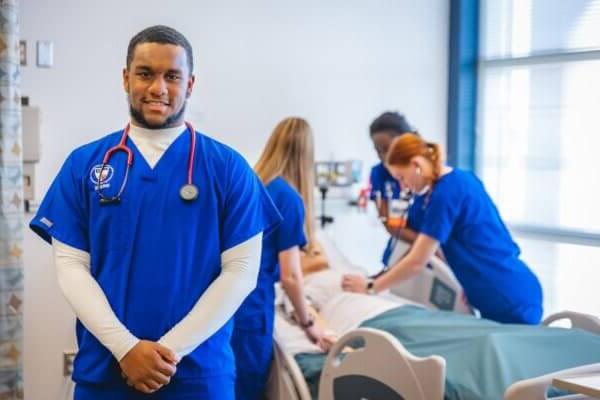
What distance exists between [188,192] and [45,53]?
177cm

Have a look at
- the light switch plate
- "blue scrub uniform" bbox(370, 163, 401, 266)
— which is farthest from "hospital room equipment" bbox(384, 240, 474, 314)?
the light switch plate

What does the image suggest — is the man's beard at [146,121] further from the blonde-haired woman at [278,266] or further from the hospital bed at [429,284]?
the hospital bed at [429,284]

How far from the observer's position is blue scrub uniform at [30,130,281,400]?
1514 mm

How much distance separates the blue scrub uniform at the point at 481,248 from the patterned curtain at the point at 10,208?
4.68ft

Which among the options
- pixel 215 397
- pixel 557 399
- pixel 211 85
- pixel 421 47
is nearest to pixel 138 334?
pixel 215 397

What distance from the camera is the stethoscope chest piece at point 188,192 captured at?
1535mm

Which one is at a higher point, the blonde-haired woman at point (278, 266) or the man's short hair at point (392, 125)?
the man's short hair at point (392, 125)

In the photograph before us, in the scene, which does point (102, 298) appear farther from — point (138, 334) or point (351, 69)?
point (351, 69)

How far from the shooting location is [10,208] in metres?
2.63

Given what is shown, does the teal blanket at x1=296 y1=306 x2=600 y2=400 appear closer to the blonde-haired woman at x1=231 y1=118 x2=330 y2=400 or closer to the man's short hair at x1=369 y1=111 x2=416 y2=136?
the blonde-haired woman at x1=231 y1=118 x2=330 y2=400

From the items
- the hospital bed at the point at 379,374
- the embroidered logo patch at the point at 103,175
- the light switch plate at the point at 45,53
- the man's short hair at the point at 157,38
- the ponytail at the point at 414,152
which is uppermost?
the light switch plate at the point at 45,53

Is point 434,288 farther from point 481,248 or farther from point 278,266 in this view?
point 278,266

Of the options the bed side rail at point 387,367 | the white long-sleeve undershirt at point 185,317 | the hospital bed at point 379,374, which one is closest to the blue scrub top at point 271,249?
the hospital bed at point 379,374

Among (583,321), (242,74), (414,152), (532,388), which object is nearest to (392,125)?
(414,152)
